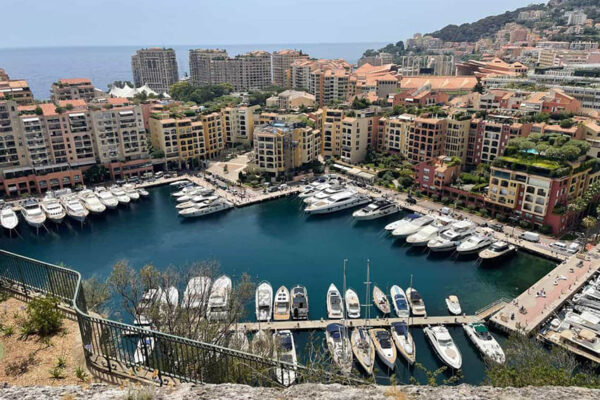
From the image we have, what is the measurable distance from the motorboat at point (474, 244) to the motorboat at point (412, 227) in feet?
18.0

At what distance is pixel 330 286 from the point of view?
37031 mm

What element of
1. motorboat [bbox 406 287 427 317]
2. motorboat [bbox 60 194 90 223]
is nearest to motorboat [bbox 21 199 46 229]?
motorboat [bbox 60 194 90 223]

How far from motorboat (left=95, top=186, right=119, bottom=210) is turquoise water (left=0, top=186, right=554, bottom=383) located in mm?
1437

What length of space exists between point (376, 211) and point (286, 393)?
46.0 m

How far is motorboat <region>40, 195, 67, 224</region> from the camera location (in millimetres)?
51769

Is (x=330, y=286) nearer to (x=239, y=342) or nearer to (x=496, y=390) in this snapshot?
(x=239, y=342)

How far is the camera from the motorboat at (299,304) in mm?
33031

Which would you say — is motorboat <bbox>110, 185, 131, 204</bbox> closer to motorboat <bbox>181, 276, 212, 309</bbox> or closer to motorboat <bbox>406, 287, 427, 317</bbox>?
motorboat <bbox>181, 276, 212, 309</bbox>

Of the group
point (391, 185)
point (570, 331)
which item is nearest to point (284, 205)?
point (391, 185)

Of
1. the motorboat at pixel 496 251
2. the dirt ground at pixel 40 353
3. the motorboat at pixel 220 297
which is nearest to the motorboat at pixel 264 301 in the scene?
the motorboat at pixel 220 297

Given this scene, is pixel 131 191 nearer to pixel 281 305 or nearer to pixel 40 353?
pixel 281 305

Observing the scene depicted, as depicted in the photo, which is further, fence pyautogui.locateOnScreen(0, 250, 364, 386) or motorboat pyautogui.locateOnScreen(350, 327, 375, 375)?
motorboat pyautogui.locateOnScreen(350, 327, 375, 375)

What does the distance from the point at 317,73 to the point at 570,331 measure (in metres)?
91.7

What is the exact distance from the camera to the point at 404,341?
29375 millimetres
